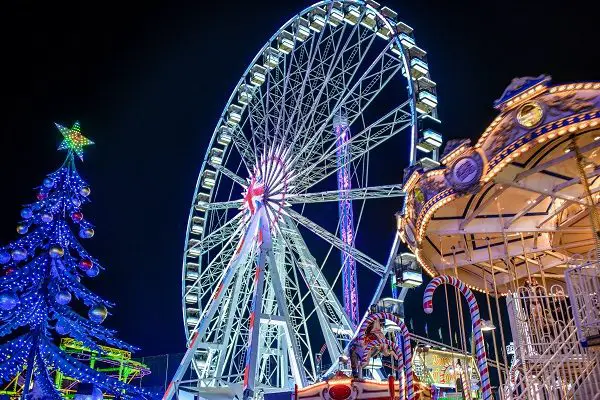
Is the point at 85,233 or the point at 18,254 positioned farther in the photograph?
the point at 85,233

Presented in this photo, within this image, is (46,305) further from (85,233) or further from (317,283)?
(317,283)

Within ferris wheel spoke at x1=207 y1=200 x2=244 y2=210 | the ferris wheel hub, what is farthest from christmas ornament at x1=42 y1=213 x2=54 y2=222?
ferris wheel spoke at x1=207 y1=200 x2=244 y2=210

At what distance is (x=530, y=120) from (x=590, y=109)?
689mm

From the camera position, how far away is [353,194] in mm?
14742

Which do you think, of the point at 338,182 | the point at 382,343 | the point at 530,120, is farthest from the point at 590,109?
the point at 338,182

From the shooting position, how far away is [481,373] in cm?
568

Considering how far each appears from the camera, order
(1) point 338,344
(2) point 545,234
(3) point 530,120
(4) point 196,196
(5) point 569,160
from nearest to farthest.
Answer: (3) point 530,120 → (5) point 569,160 → (2) point 545,234 → (1) point 338,344 → (4) point 196,196

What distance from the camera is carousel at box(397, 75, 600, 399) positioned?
22.0 feet

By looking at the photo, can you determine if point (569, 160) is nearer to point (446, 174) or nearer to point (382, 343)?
point (446, 174)

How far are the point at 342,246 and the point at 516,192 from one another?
5.99 m

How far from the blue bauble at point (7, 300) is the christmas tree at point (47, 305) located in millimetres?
38

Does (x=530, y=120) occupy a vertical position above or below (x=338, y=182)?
below

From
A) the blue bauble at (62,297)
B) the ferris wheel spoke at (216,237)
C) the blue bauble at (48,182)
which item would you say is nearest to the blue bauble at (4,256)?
the blue bauble at (62,297)

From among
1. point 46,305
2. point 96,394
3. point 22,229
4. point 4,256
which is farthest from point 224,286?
point 4,256
